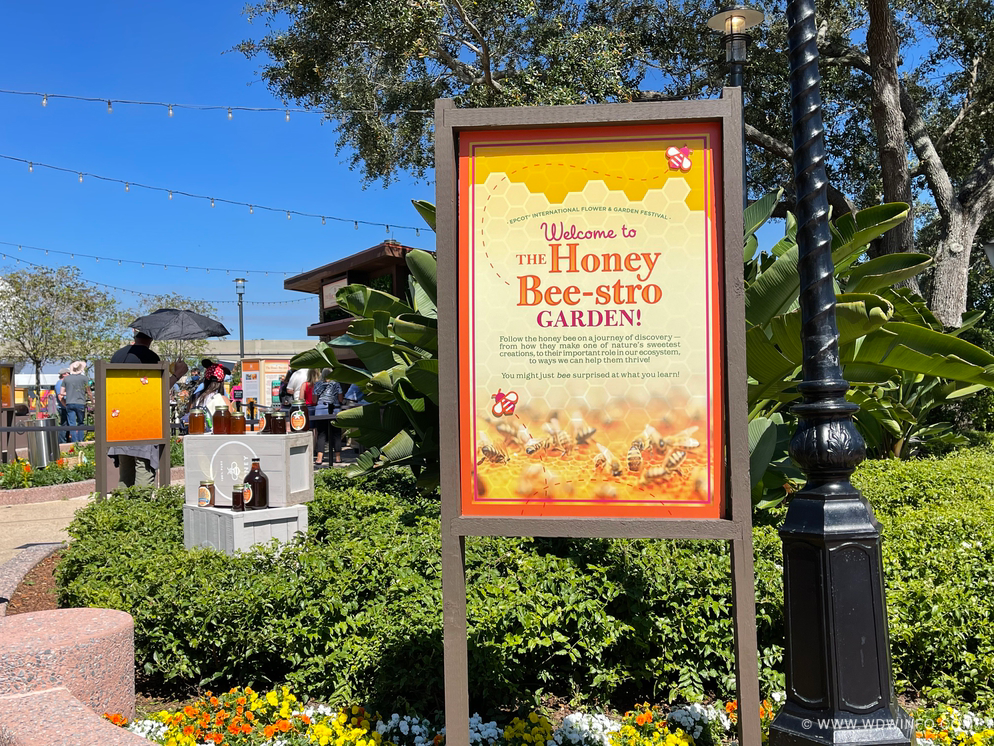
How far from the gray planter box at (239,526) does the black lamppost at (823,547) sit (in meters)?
3.22

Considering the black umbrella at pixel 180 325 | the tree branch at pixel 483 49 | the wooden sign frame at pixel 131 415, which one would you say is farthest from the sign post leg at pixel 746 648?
the black umbrella at pixel 180 325

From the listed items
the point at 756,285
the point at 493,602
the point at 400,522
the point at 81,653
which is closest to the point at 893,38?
the point at 756,285

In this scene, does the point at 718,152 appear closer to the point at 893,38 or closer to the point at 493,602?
the point at 493,602

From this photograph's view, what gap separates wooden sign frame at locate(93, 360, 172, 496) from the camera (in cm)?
721

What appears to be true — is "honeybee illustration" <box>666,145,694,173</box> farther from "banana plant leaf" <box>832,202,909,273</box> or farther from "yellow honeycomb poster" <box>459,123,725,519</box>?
"banana plant leaf" <box>832,202,909,273</box>

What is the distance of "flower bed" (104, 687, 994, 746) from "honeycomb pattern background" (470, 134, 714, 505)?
38.4 inches

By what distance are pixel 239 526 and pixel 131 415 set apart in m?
3.56

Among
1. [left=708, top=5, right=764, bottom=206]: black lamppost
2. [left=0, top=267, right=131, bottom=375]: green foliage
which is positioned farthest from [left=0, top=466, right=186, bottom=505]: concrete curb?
[left=0, top=267, right=131, bottom=375]: green foliage

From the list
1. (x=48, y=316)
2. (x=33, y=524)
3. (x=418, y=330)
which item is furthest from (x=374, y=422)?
(x=48, y=316)

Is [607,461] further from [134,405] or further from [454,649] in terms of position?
[134,405]

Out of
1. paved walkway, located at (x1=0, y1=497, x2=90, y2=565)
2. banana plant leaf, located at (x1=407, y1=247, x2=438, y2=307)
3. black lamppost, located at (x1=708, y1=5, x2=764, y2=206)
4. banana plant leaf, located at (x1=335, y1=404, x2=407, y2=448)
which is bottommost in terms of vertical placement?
paved walkway, located at (x1=0, y1=497, x2=90, y2=565)

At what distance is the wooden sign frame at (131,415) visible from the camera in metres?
7.21

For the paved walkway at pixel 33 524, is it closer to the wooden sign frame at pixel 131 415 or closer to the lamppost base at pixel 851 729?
the wooden sign frame at pixel 131 415

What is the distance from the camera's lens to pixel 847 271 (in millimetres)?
5461
